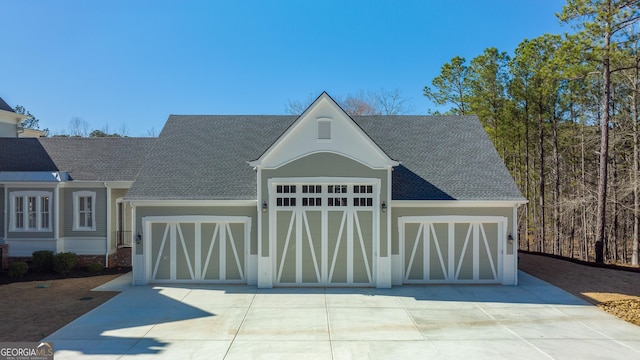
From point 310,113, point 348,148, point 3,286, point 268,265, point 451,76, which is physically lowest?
point 3,286

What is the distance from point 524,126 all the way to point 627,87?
617 centimetres

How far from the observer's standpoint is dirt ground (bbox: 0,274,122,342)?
32.5 feet

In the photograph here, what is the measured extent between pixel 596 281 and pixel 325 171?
10.5m

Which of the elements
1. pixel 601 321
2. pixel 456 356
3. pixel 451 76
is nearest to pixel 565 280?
pixel 601 321

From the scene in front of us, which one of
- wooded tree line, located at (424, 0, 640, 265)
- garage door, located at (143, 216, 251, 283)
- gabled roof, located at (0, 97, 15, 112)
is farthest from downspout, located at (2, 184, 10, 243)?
wooded tree line, located at (424, 0, 640, 265)

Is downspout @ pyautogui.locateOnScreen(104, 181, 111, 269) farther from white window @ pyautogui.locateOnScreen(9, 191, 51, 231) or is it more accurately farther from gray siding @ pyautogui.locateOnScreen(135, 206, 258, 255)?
gray siding @ pyautogui.locateOnScreen(135, 206, 258, 255)

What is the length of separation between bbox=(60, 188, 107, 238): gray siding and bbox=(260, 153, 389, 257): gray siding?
8.70 m

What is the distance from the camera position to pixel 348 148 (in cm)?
1392

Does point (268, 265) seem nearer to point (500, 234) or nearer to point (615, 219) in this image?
point (500, 234)

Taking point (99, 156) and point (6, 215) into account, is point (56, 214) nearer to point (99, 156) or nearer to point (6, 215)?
point (6, 215)

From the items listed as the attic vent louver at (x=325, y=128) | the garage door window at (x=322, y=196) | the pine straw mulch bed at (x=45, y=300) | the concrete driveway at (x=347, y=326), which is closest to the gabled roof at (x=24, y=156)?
the pine straw mulch bed at (x=45, y=300)

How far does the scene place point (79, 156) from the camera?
19641 millimetres

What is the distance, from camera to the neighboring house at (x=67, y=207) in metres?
17.7

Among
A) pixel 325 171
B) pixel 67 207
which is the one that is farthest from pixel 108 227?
pixel 325 171
